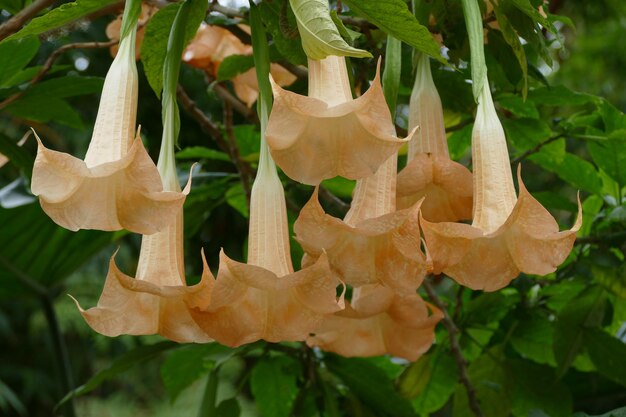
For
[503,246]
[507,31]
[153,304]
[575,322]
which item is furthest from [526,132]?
[153,304]

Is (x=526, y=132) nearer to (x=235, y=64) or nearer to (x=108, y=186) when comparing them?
(x=235, y=64)

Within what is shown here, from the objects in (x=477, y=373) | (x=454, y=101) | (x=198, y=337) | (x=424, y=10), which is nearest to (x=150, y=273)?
(x=198, y=337)

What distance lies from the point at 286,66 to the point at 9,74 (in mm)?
344

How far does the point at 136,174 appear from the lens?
56 cm

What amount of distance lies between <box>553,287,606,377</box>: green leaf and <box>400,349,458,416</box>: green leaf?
0.20 metres

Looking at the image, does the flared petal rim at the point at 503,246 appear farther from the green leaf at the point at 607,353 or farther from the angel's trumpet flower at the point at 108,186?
A: the green leaf at the point at 607,353

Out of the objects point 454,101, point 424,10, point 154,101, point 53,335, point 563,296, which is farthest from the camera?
point 154,101

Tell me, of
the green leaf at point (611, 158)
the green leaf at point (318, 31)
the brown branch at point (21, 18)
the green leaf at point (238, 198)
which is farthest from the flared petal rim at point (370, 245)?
the green leaf at point (238, 198)

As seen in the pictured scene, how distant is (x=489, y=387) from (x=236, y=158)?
0.45 meters

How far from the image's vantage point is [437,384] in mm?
1153

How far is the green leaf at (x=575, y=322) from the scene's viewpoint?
95 cm

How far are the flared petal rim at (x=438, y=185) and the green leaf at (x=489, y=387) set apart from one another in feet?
1.38

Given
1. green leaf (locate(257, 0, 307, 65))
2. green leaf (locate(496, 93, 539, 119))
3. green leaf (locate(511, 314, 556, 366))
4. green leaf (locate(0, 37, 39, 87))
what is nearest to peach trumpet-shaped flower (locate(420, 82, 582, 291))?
green leaf (locate(257, 0, 307, 65))

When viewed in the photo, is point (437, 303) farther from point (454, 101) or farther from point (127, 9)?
point (127, 9)
